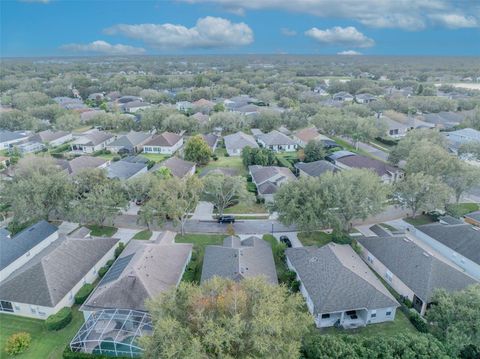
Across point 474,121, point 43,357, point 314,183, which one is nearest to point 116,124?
point 314,183

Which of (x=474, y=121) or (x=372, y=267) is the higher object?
(x=474, y=121)

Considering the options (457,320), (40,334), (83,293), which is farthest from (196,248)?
(457,320)

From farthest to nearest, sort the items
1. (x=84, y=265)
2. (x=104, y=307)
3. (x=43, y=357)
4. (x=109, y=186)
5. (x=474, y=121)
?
(x=474, y=121), (x=109, y=186), (x=84, y=265), (x=104, y=307), (x=43, y=357)

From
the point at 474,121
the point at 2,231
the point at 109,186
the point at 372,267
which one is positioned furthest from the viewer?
the point at 474,121

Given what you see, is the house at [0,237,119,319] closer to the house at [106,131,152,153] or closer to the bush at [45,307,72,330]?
the bush at [45,307,72,330]

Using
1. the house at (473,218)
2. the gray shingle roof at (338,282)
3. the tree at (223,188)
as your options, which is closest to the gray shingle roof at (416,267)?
the gray shingle roof at (338,282)

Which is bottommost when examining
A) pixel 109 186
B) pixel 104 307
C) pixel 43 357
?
pixel 43 357

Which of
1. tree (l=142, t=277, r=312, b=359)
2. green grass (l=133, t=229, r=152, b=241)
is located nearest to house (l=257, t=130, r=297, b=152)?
green grass (l=133, t=229, r=152, b=241)

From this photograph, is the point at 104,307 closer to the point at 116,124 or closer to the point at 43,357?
the point at 43,357
